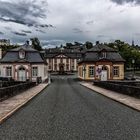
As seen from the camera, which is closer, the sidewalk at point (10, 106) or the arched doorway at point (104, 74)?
the sidewalk at point (10, 106)

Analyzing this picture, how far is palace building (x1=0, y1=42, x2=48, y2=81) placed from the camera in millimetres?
75500

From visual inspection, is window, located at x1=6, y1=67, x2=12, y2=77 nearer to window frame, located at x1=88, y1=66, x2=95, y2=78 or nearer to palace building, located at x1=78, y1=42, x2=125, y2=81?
palace building, located at x1=78, y1=42, x2=125, y2=81

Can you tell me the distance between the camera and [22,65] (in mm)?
75688

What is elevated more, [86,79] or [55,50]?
[55,50]

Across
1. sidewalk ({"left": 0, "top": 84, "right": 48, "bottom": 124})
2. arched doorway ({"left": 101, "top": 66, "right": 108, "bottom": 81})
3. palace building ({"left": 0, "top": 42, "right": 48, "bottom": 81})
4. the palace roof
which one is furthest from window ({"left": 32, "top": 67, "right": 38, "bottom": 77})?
sidewalk ({"left": 0, "top": 84, "right": 48, "bottom": 124})

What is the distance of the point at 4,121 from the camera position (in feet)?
41.8

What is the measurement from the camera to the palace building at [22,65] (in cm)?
7550

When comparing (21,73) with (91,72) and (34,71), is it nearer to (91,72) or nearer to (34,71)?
(34,71)

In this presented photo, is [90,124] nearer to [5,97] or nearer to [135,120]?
[135,120]

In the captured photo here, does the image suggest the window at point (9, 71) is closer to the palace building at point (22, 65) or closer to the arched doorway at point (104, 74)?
the palace building at point (22, 65)

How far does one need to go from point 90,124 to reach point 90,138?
2505 mm

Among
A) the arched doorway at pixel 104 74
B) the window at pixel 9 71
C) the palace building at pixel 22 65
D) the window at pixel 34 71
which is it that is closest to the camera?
the palace building at pixel 22 65

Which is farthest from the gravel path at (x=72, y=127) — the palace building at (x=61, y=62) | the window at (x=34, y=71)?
the palace building at (x=61, y=62)

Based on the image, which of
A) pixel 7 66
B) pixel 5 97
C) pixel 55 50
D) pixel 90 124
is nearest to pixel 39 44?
pixel 55 50
